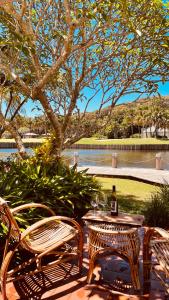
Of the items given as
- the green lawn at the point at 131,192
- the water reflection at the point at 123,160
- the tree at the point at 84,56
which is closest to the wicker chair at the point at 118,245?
the tree at the point at 84,56

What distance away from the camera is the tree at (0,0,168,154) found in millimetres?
5520

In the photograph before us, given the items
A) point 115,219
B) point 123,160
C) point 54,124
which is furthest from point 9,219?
point 123,160

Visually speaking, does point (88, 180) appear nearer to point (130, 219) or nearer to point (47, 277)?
point (130, 219)

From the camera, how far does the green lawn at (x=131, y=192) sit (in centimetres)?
776

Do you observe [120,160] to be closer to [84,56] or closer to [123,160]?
[123,160]

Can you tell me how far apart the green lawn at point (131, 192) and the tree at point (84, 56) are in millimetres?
2375

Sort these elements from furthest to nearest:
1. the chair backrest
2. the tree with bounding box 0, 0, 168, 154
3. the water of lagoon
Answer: the water of lagoon < the tree with bounding box 0, 0, 168, 154 < the chair backrest

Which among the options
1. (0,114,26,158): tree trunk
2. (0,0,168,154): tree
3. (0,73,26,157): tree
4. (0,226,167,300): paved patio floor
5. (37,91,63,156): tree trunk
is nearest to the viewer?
(0,226,167,300): paved patio floor

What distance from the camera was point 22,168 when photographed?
21.0 ft

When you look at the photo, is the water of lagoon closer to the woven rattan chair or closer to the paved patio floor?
the paved patio floor

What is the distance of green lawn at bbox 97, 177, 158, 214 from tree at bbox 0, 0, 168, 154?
7.79ft

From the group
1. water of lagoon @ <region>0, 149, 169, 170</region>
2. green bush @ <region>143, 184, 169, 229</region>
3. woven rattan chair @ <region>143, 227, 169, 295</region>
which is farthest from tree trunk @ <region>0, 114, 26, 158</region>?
woven rattan chair @ <region>143, 227, 169, 295</region>

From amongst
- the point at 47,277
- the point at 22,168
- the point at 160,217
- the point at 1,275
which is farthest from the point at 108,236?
the point at 22,168

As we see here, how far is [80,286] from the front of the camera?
3.62m
